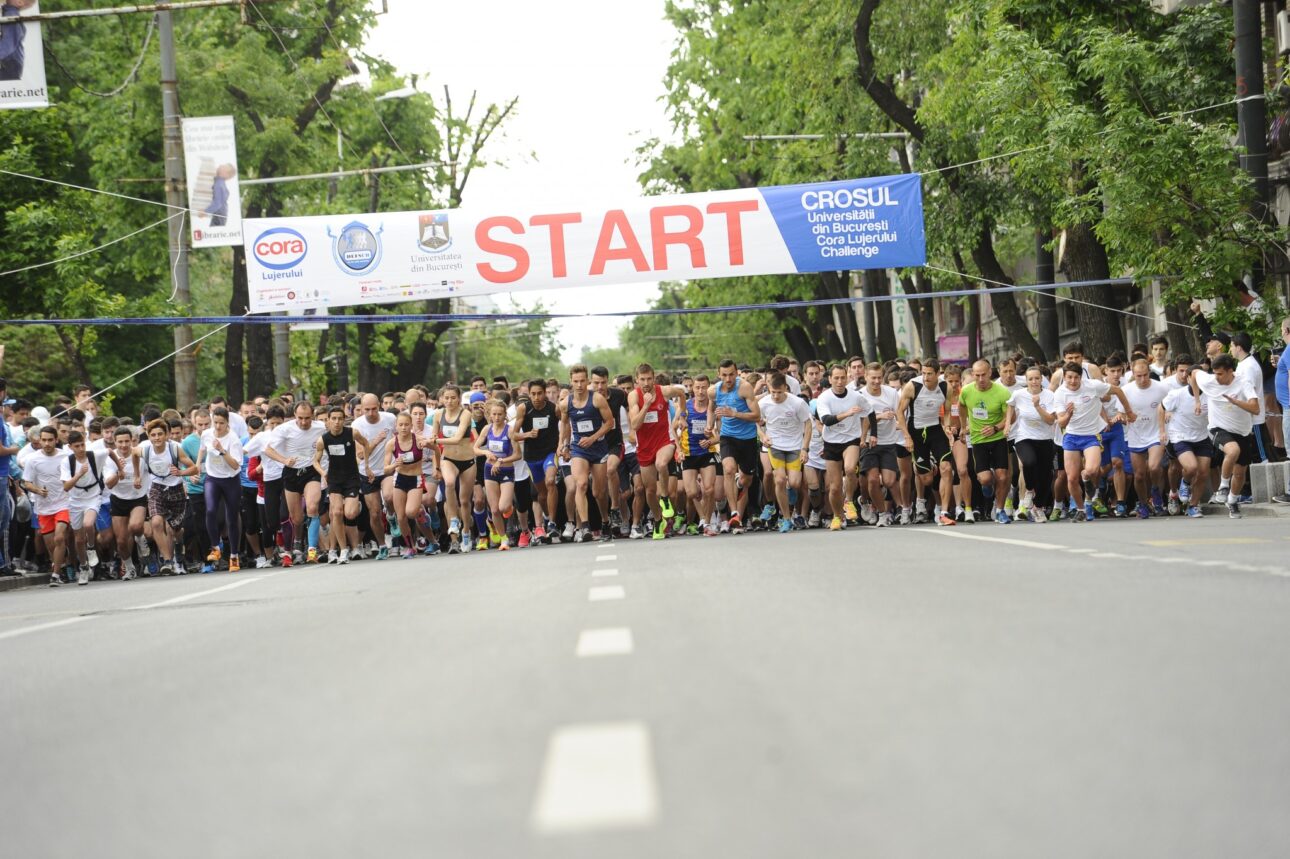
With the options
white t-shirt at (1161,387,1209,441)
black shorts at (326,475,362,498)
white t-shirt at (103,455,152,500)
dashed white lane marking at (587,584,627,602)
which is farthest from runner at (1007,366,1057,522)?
white t-shirt at (103,455,152,500)

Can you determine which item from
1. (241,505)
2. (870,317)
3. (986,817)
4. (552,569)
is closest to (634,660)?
(986,817)

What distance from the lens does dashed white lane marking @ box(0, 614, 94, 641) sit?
1107 cm

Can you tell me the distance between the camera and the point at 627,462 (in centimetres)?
2105

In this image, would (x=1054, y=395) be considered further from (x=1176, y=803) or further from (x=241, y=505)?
(x=1176, y=803)

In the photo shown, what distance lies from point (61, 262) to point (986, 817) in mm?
27526

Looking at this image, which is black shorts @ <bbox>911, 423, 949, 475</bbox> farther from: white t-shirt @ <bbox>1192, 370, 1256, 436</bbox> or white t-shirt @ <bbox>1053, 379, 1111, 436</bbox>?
white t-shirt @ <bbox>1192, 370, 1256, 436</bbox>

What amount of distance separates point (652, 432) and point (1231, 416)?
6177 millimetres

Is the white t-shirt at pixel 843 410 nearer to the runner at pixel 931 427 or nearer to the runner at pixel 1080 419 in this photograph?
the runner at pixel 931 427

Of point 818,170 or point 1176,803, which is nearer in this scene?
point 1176,803

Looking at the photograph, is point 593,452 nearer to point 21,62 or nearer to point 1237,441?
point 1237,441

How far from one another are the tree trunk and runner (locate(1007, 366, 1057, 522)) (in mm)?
7641

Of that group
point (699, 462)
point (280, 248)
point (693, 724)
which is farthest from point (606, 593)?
point (280, 248)

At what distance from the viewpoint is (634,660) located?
6.97 meters

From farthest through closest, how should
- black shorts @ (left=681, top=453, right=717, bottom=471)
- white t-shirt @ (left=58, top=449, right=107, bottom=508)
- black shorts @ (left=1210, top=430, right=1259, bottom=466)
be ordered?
white t-shirt @ (left=58, top=449, right=107, bottom=508), black shorts @ (left=681, top=453, right=717, bottom=471), black shorts @ (left=1210, top=430, right=1259, bottom=466)
